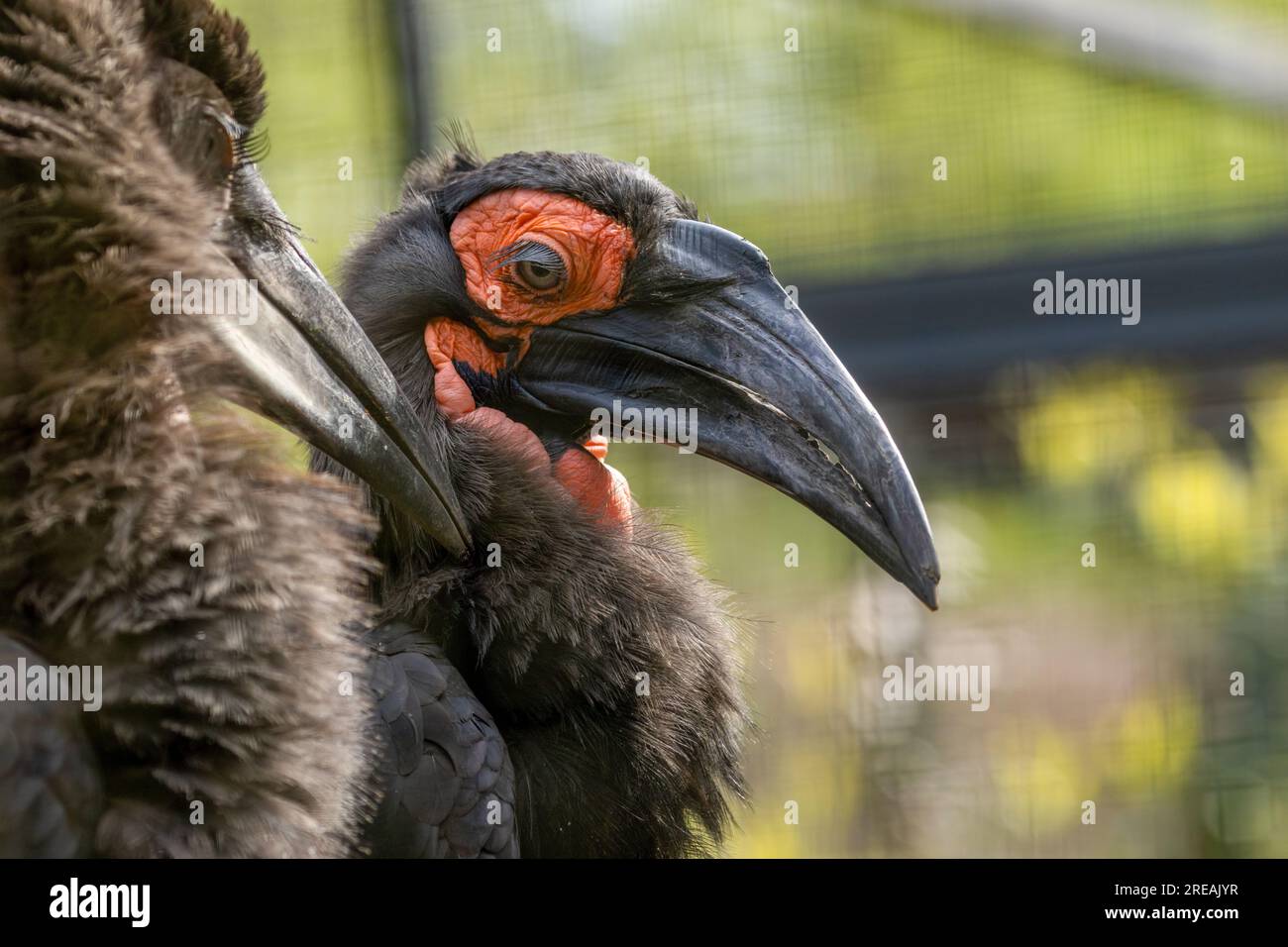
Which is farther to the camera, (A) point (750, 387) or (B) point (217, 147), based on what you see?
(A) point (750, 387)

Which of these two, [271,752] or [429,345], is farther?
[429,345]

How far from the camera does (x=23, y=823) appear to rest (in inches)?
45.5

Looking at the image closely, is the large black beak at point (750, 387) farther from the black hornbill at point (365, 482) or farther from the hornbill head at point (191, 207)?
the hornbill head at point (191, 207)

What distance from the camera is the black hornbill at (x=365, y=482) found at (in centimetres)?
124

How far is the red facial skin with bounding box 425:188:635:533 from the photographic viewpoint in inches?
76.5

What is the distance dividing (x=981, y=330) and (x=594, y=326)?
1.07 meters

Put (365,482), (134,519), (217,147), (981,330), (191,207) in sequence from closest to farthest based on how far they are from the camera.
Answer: (134,519)
(191,207)
(217,147)
(365,482)
(981,330)

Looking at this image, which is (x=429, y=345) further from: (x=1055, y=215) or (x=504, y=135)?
(x=1055, y=215)

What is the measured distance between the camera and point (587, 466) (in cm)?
197

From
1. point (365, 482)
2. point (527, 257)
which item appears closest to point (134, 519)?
point (365, 482)

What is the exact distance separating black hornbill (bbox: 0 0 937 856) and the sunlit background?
2.63ft

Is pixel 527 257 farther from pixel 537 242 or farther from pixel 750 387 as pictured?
pixel 750 387

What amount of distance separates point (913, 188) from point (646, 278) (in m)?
1.11
